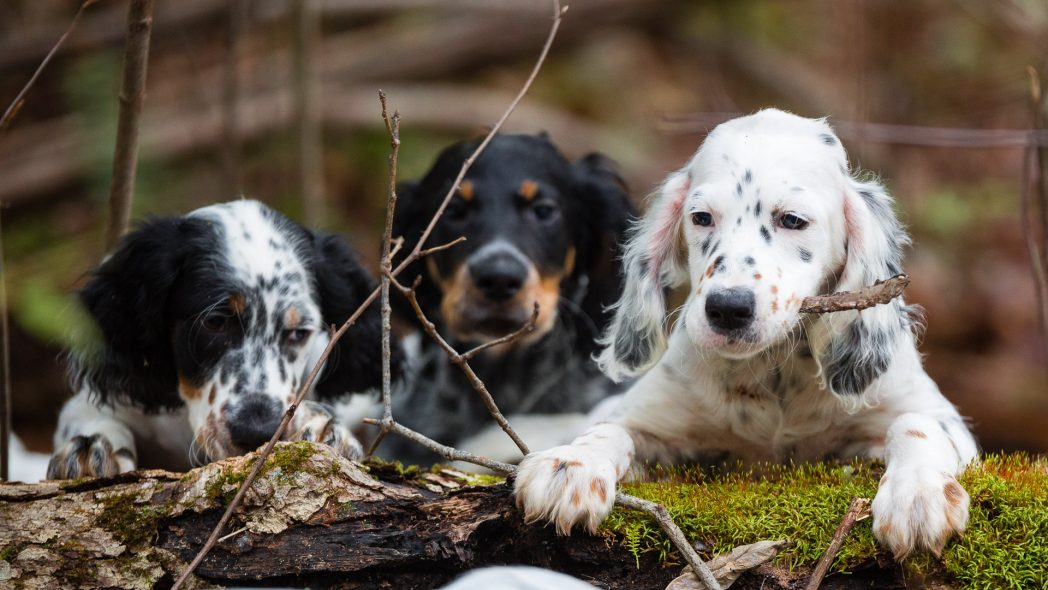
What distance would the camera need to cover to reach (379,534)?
323 cm

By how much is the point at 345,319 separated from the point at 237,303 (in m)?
0.56

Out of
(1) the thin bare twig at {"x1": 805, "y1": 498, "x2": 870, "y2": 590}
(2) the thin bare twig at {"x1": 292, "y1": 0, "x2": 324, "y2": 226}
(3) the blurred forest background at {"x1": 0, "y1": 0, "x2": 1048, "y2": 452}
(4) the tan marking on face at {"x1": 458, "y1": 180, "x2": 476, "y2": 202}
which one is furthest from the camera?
(3) the blurred forest background at {"x1": 0, "y1": 0, "x2": 1048, "y2": 452}

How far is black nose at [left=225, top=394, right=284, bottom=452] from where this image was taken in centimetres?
387

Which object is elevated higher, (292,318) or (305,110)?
(305,110)

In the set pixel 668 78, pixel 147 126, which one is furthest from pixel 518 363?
pixel 668 78

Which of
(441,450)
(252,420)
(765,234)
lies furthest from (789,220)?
(252,420)

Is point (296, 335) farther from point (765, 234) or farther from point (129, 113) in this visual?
point (765, 234)

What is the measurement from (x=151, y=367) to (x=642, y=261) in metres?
1.82

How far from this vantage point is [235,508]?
3217 mm

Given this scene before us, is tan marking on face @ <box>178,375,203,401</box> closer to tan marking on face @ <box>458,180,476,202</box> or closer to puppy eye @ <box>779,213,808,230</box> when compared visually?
tan marking on face @ <box>458,180,476,202</box>

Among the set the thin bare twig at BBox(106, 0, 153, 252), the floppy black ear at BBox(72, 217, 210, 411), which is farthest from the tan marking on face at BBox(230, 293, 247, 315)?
the thin bare twig at BBox(106, 0, 153, 252)

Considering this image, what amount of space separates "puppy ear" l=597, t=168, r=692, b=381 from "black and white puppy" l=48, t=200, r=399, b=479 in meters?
1.11

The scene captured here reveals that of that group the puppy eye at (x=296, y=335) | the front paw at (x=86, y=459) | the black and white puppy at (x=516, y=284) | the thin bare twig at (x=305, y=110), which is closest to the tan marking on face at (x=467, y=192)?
the black and white puppy at (x=516, y=284)

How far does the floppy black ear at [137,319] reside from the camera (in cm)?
421
